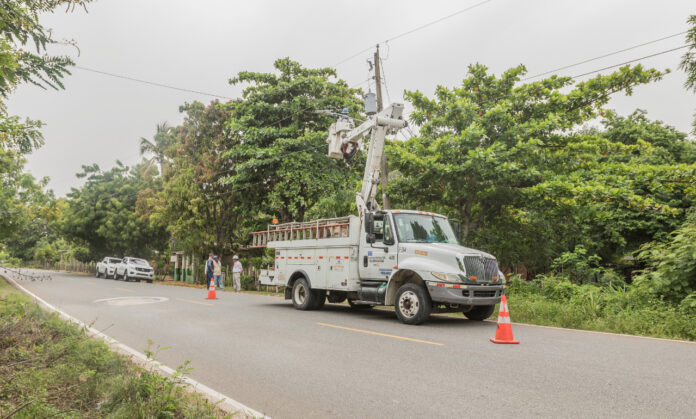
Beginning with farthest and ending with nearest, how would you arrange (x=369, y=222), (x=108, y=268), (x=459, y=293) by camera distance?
(x=108, y=268)
(x=369, y=222)
(x=459, y=293)

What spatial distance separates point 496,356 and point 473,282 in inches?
120

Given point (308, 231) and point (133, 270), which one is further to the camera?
point (133, 270)

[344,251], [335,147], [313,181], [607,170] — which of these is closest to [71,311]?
[344,251]

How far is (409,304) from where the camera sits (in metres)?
10.2

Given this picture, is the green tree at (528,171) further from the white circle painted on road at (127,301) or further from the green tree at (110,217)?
the green tree at (110,217)

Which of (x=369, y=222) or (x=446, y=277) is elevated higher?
(x=369, y=222)

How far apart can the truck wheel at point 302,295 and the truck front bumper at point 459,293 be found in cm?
436

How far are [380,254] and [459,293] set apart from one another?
2.30m

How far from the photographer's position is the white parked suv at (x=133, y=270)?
103ft

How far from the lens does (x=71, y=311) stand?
481 inches

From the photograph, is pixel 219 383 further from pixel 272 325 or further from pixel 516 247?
pixel 516 247

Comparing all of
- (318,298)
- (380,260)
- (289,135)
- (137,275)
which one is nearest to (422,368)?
(380,260)

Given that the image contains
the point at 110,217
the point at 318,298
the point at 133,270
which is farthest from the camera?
the point at 110,217

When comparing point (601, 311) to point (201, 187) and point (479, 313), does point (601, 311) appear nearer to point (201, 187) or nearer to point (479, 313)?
point (479, 313)
